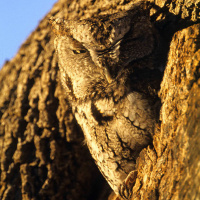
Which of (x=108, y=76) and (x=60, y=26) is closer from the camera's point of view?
(x=108, y=76)

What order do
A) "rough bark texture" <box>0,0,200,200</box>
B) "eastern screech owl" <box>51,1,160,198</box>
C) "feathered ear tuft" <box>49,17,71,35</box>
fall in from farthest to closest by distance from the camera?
"rough bark texture" <box>0,0,200,200</box>, "feathered ear tuft" <box>49,17,71,35</box>, "eastern screech owl" <box>51,1,160,198</box>

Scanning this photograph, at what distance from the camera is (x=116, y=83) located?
6.74ft

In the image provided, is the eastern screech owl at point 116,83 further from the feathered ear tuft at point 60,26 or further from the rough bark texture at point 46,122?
the rough bark texture at point 46,122

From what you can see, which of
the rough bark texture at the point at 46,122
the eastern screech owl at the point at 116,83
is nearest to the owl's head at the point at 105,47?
the eastern screech owl at the point at 116,83

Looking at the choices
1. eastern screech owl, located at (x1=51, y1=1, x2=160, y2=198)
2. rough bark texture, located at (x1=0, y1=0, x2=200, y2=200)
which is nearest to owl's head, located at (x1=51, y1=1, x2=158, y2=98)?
eastern screech owl, located at (x1=51, y1=1, x2=160, y2=198)

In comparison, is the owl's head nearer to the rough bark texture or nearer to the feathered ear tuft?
the feathered ear tuft

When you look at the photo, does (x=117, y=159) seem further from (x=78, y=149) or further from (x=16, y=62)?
(x=16, y=62)

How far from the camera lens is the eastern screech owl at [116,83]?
6.58ft

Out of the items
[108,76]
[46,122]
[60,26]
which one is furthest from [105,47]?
[46,122]

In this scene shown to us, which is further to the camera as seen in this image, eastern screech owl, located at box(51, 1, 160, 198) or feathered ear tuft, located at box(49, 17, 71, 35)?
feathered ear tuft, located at box(49, 17, 71, 35)

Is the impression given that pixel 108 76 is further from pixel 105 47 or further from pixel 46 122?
pixel 46 122

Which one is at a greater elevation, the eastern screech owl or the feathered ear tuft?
the feathered ear tuft

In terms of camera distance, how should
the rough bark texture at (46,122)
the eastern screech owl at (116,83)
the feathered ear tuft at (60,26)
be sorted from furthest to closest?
the rough bark texture at (46,122), the feathered ear tuft at (60,26), the eastern screech owl at (116,83)

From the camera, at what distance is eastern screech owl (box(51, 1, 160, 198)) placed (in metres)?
2.01
